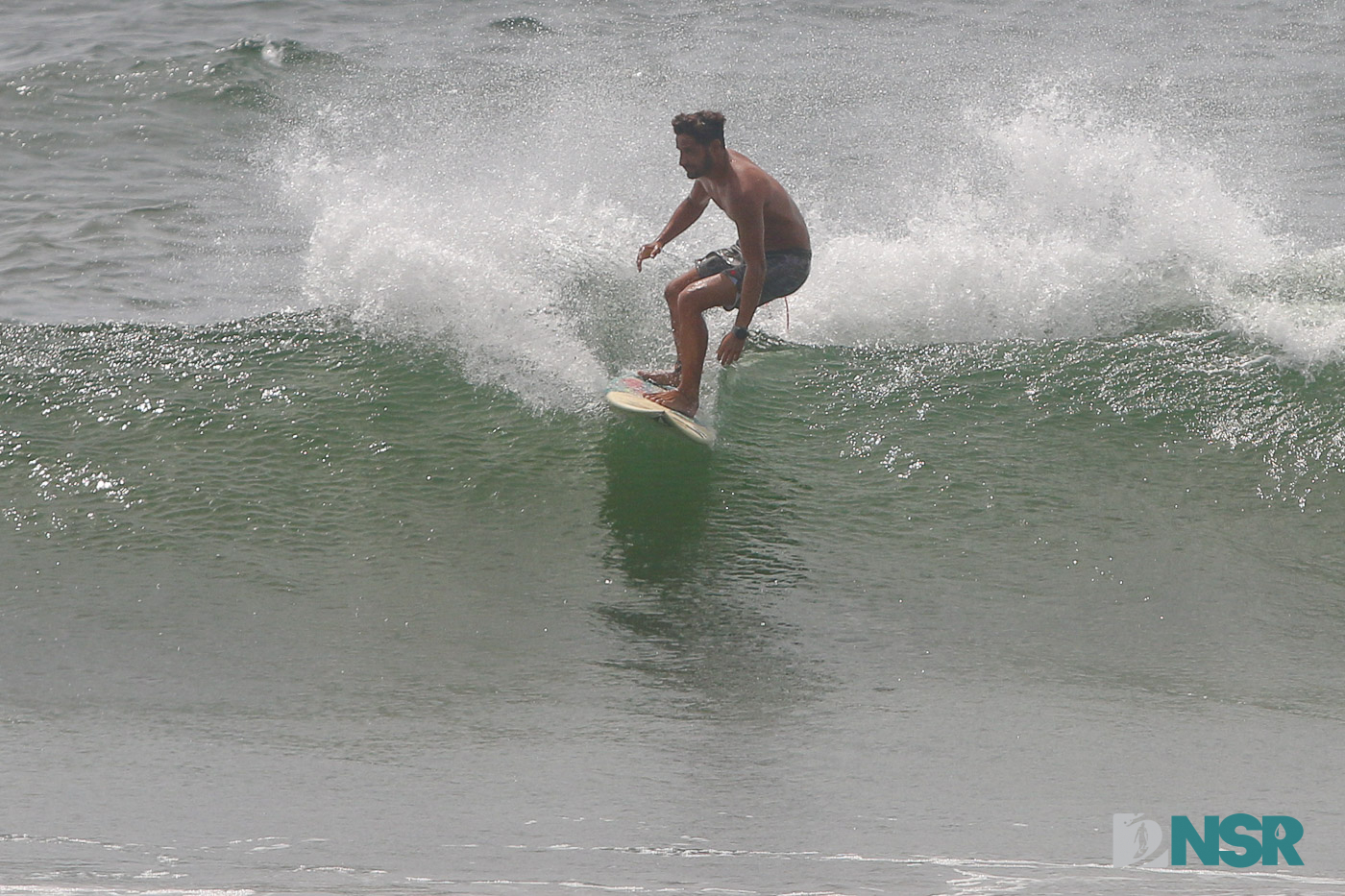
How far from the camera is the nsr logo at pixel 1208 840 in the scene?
3182 millimetres

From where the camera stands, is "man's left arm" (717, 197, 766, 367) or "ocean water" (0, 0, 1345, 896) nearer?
"ocean water" (0, 0, 1345, 896)

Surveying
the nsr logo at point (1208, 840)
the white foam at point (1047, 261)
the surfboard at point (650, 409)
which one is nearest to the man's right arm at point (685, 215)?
A: the surfboard at point (650, 409)

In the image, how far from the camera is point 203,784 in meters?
3.70

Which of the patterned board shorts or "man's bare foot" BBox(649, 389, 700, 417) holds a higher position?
the patterned board shorts

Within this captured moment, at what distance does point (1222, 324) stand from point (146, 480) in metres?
5.27

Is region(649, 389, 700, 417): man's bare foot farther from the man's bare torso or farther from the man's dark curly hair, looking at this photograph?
the man's dark curly hair

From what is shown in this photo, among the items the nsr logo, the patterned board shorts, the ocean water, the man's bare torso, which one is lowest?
the nsr logo

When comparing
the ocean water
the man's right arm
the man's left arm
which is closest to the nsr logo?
the ocean water

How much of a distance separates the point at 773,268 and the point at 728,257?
212mm

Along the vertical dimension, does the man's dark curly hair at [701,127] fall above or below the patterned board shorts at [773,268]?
above

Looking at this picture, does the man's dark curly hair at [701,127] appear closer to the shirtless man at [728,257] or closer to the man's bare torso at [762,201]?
the shirtless man at [728,257]

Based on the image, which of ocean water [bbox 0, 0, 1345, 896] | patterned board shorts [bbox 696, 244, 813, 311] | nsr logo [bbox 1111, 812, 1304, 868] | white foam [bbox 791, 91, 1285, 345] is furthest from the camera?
white foam [bbox 791, 91, 1285, 345]

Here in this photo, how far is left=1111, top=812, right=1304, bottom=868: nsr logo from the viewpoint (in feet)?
10.4

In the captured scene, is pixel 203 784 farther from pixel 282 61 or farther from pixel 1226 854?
pixel 282 61
